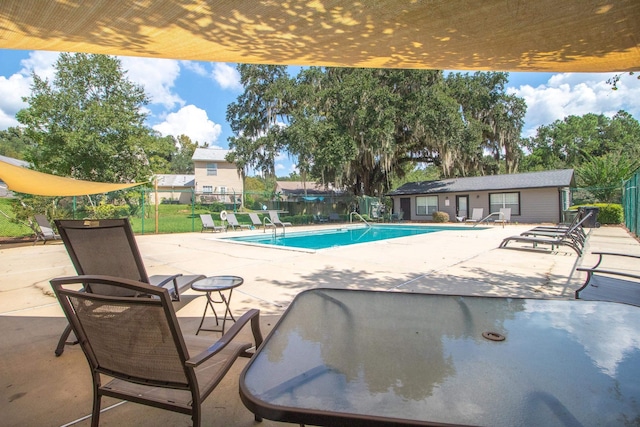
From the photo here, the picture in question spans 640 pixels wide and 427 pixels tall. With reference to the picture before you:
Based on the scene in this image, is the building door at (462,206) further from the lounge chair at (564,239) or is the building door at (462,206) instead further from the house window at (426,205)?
the lounge chair at (564,239)

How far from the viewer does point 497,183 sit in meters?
19.0

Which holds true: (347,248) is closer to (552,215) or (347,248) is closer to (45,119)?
(45,119)

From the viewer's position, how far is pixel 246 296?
396 cm

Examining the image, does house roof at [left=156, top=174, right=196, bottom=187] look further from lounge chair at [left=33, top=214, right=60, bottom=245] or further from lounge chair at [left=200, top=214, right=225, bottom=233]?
lounge chair at [left=33, top=214, right=60, bottom=245]

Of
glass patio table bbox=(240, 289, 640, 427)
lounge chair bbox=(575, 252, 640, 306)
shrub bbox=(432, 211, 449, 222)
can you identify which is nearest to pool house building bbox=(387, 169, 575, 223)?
shrub bbox=(432, 211, 449, 222)

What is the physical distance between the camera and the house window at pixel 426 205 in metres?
21.4

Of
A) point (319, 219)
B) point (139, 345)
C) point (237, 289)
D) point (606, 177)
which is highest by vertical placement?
→ point (606, 177)

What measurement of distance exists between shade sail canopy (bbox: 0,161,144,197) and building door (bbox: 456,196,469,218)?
63.2ft

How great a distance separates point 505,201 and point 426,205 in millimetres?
4637

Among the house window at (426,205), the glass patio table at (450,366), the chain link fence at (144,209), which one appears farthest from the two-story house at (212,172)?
the glass patio table at (450,366)

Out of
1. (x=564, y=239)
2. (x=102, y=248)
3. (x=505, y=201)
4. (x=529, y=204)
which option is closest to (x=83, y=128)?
(x=102, y=248)

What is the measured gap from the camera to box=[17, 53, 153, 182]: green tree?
1230cm

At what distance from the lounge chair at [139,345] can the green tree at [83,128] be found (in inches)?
532

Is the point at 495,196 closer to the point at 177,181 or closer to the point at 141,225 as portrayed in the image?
the point at 141,225
